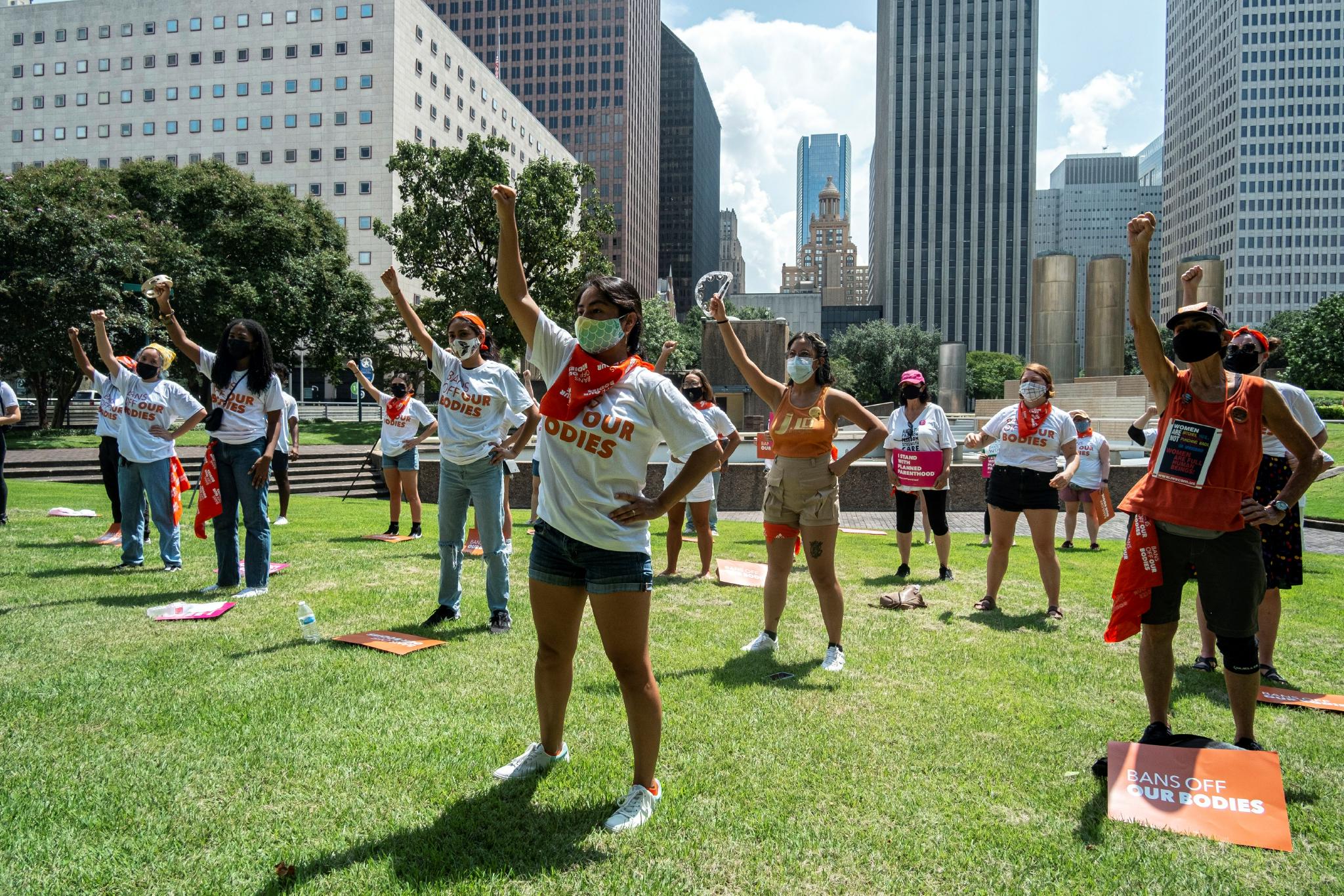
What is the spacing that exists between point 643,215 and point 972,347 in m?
60.4

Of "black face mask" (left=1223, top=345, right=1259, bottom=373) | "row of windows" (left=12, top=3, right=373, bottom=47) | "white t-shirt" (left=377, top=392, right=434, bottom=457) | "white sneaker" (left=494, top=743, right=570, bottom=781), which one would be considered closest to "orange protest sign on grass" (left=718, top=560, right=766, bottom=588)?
"black face mask" (left=1223, top=345, right=1259, bottom=373)

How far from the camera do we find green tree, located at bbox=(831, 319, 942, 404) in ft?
291

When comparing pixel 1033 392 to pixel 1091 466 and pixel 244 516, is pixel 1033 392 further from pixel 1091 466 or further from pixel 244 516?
pixel 244 516

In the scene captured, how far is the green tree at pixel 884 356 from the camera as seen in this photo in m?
88.8

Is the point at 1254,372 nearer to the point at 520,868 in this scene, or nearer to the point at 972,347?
the point at 520,868

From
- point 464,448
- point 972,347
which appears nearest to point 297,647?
point 464,448

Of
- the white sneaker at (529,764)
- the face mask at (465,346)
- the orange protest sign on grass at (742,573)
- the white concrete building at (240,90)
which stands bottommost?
the orange protest sign on grass at (742,573)

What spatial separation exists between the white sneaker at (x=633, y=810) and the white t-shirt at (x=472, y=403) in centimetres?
341

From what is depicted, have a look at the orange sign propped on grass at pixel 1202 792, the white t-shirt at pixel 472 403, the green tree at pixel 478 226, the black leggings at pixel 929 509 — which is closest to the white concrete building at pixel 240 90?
the green tree at pixel 478 226

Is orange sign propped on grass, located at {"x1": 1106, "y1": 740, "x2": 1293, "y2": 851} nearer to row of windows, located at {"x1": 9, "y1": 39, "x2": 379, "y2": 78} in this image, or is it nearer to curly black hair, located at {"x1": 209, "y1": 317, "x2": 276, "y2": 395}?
curly black hair, located at {"x1": 209, "y1": 317, "x2": 276, "y2": 395}

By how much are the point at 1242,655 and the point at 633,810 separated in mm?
2883

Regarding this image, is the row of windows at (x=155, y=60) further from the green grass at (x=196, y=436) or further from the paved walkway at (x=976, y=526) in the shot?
the paved walkway at (x=976, y=526)

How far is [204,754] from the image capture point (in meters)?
3.75

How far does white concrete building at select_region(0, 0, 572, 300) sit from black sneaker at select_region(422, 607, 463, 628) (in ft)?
247
